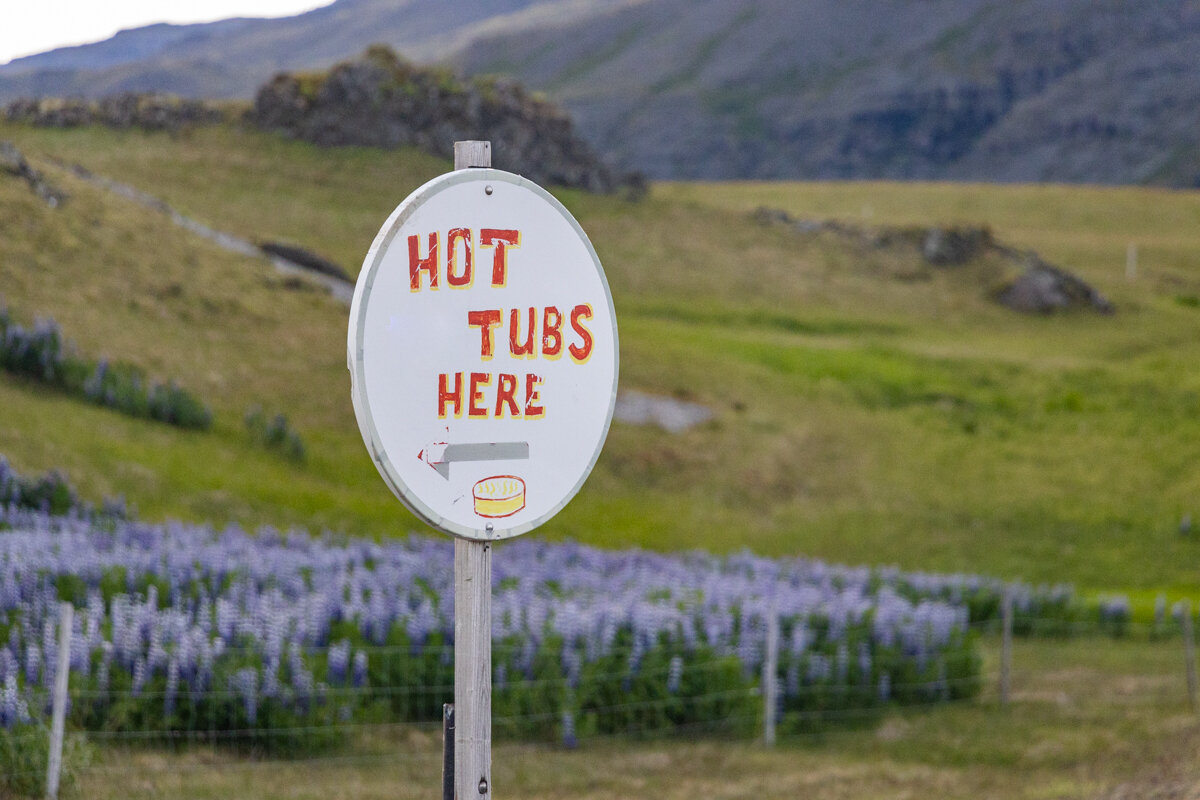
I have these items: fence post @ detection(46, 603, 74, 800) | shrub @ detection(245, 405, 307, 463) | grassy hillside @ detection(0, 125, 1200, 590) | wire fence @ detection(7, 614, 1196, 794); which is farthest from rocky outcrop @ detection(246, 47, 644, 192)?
fence post @ detection(46, 603, 74, 800)

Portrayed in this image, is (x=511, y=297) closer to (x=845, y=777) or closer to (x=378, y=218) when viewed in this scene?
(x=845, y=777)

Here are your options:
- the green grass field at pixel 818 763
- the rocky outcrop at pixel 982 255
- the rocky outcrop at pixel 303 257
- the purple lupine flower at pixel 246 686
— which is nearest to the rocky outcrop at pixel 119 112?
the rocky outcrop at pixel 303 257

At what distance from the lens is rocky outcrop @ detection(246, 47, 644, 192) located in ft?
153

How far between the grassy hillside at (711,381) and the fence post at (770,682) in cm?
892

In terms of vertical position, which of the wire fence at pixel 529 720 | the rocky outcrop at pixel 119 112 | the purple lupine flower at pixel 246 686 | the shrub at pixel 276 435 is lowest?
the wire fence at pixel 529 720

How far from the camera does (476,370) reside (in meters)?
4.67

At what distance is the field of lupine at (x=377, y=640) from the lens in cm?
970

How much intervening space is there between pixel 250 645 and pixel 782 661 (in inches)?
216

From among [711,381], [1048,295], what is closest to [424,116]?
[711,381]

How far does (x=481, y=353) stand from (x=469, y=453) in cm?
36

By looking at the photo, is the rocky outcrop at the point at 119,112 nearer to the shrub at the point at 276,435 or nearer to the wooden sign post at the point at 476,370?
the shrub at the point at 276,435

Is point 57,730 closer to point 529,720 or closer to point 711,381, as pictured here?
point 529,720

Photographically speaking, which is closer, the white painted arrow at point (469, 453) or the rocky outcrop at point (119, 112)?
the white painted arrow at point (469, 453)

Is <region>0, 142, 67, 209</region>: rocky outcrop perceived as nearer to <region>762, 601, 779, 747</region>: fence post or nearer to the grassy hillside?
the grassy hillside
